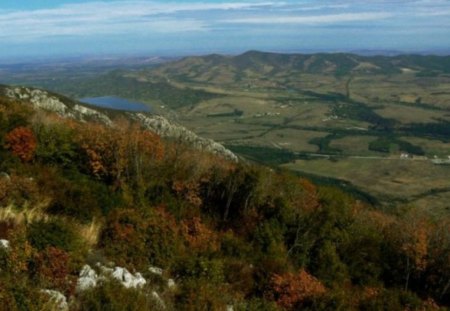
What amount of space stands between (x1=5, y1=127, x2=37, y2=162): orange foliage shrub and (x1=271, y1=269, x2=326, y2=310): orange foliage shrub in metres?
15.0

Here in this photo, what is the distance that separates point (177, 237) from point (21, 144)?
11.5 metres

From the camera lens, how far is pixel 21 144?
2625 centimetres

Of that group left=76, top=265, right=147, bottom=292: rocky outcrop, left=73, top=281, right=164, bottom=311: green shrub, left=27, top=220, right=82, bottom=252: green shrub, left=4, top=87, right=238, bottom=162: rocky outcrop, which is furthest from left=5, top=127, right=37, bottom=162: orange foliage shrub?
left=4, top=87, right=238, bottom=162: rocky outcrop

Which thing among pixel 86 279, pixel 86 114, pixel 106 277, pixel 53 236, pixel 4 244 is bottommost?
pixel 86 114

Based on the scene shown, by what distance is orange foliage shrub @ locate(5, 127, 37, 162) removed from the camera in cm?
2591

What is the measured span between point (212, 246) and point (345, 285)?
21.5 ft

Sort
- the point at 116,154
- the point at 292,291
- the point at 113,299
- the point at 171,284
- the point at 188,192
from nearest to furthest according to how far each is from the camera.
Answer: the point at 113,299 < the point at 171,284 < the point at 292,291 < the point at 188,192 < the point at 116,154

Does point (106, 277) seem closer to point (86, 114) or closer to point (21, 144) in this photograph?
point (21, 144)

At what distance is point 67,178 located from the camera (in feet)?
83.1

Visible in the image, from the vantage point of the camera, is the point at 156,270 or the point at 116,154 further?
the point at 116,154

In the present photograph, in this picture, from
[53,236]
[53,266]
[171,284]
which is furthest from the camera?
[171,284]

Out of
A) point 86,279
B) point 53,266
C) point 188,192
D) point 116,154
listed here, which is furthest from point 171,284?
point 116,154

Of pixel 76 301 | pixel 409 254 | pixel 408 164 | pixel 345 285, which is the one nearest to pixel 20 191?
pixel 76 301

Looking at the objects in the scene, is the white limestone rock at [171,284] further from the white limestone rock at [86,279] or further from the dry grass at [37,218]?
the dry grass at [37,218]
